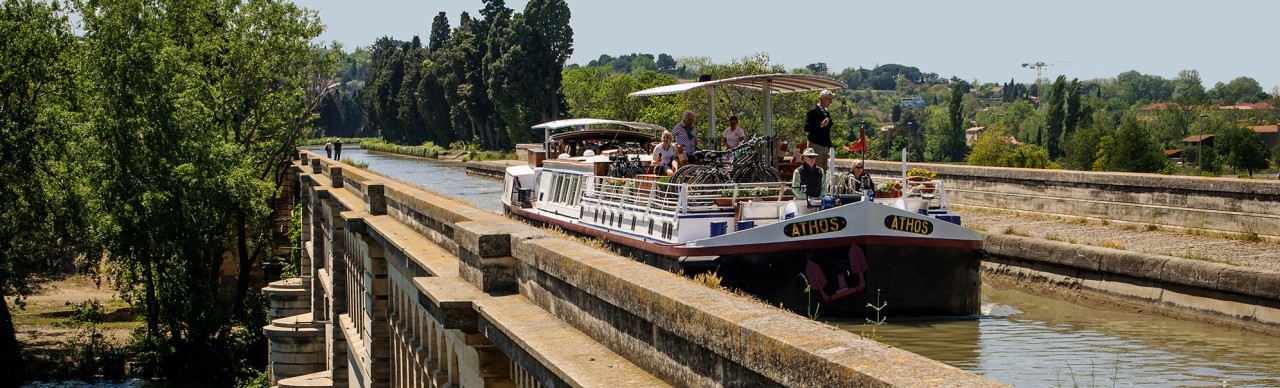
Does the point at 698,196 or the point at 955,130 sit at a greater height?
the point at 698,196

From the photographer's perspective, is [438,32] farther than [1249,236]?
Yes

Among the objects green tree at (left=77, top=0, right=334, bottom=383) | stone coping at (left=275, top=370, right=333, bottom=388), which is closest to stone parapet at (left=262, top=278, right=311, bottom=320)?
green tree at (left=77, top=0, right=334, bottom=383)

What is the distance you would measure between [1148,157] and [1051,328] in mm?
72209

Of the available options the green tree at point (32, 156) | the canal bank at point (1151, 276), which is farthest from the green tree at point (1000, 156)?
the canal bank at point (1151, 276)

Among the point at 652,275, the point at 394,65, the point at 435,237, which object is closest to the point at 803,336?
the point at 652,275

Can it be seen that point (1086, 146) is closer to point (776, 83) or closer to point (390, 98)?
point (390, 98)

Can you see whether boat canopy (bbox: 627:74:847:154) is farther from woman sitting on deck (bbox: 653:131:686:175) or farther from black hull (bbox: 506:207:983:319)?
black hull (bbox: 506:207:983:319)

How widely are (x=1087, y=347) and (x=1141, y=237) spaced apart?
751cm

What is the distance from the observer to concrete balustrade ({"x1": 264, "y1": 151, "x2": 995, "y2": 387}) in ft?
18.0

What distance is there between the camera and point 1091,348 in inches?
728

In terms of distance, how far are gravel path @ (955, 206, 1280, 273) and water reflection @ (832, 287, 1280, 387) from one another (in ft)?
5.65

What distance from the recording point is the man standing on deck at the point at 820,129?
20.2 metres

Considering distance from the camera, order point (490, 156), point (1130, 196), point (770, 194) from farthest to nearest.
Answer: point (490, 156) → point (1130, 196) → point (770, 194)

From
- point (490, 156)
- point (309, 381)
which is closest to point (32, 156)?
point (309, 381)
